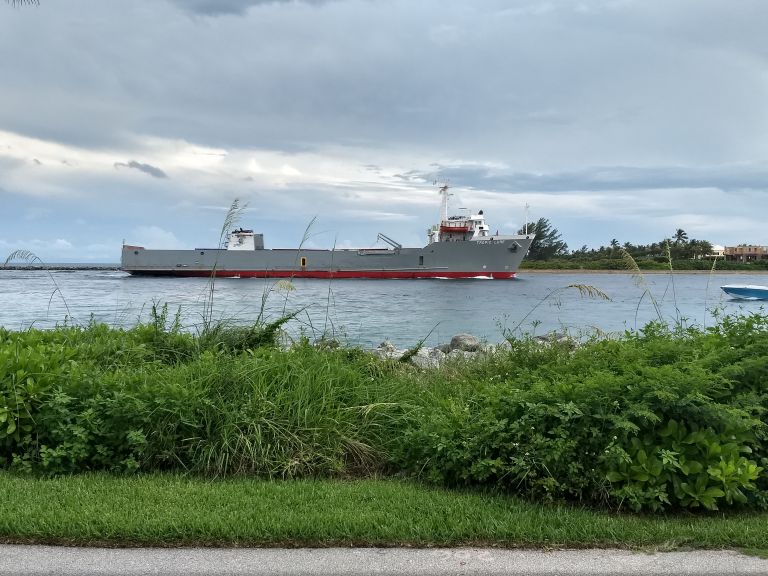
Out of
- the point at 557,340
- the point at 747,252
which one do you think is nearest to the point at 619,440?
the point at 557,340

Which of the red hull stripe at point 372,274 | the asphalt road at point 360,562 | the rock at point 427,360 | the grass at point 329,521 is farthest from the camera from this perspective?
the red hull stripe at point 372,274

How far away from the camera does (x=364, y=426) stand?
4.80m

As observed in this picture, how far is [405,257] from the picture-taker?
5591 cm

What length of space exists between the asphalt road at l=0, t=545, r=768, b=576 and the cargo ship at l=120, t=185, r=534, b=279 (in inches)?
1991

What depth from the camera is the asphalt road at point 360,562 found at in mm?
3045

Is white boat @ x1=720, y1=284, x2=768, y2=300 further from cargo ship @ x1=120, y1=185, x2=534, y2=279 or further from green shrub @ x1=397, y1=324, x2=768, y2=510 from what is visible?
green shrub @ x1=397, y1=324, x2=768, y2=510

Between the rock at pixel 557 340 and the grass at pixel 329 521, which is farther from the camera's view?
the rock at pixel 557 340

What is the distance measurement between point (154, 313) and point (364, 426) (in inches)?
124

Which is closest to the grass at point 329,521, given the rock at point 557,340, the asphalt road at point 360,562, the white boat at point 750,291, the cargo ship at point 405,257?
the asphalt road at point 360,562

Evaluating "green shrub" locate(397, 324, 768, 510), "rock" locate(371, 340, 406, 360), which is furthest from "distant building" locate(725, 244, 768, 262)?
"green shrub" locate(397, 324, 768, 510)

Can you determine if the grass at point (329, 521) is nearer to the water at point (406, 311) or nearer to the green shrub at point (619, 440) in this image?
the green shrub at point (619, 440)

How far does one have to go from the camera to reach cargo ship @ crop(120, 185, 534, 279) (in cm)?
5497

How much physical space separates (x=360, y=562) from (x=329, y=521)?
396 mm

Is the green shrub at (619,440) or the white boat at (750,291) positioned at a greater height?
the white boat at (750,291)
